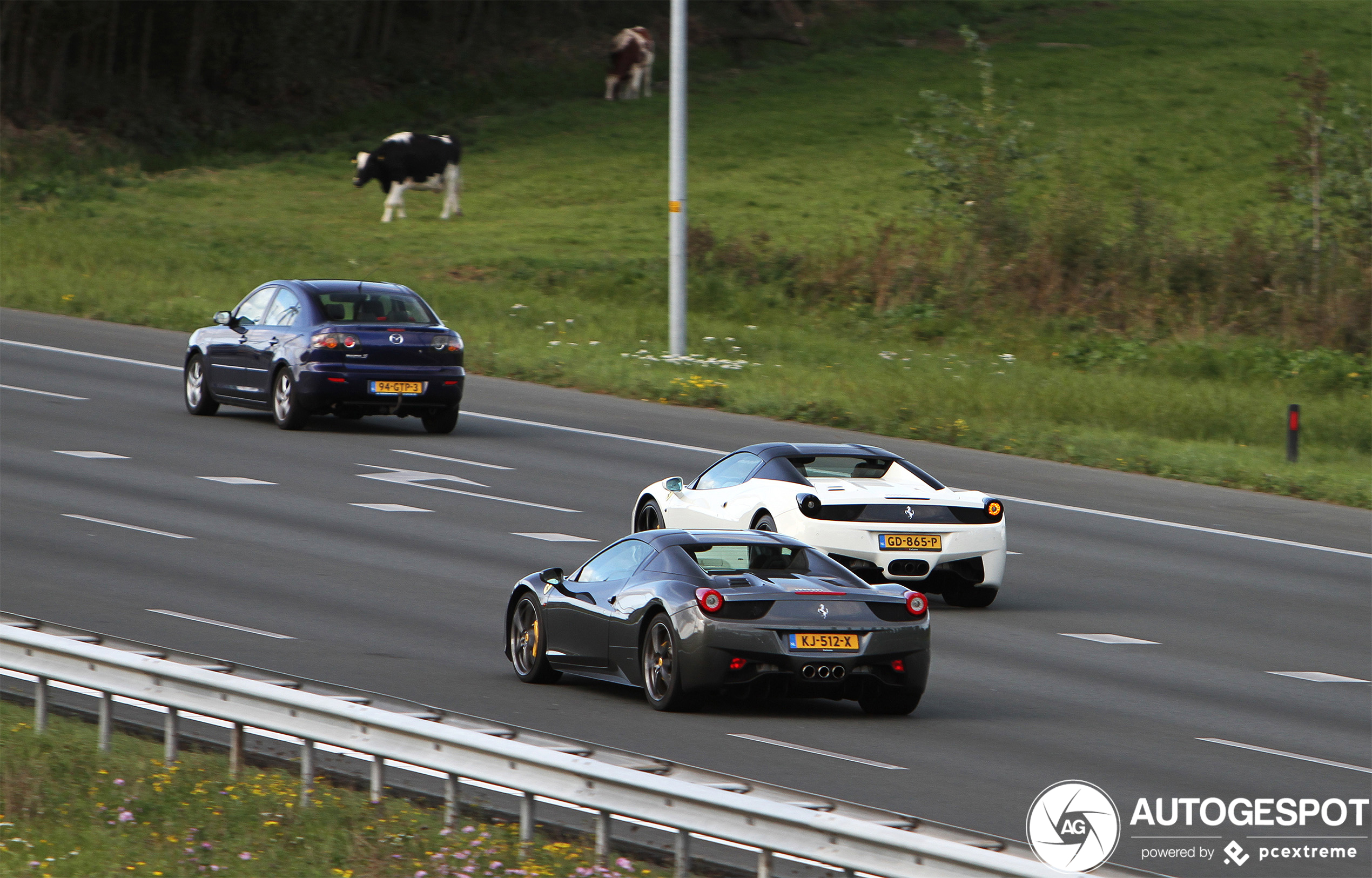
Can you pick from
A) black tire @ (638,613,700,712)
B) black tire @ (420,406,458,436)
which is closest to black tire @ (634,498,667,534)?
black tire @ (638,613,700,712)

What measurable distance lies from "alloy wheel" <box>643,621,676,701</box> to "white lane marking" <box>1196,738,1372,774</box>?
3094mm

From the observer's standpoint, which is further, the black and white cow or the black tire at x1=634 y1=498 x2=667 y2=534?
the black and white cow

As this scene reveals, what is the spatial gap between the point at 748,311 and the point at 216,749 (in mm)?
29009

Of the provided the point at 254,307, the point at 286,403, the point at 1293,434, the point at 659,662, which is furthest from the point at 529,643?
the point at 1293,434

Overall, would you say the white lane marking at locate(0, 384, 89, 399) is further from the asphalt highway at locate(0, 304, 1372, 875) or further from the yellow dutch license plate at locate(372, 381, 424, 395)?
the yellow dutch license plate at locate(372, 381, 424, 395)

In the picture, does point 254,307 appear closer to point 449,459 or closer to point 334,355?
point 334,355

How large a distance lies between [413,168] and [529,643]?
123ft

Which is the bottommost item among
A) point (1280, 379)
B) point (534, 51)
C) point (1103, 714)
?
point (1103, 714)

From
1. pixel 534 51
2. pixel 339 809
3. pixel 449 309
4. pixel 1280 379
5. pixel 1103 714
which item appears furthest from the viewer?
pixel 534 51

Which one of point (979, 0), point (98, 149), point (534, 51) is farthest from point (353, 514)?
point (979, 0)

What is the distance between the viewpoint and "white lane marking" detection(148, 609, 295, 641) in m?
13.4

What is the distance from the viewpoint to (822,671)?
37.5 ft

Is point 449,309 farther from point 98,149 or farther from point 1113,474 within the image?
point 98,149

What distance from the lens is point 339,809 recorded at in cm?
848
